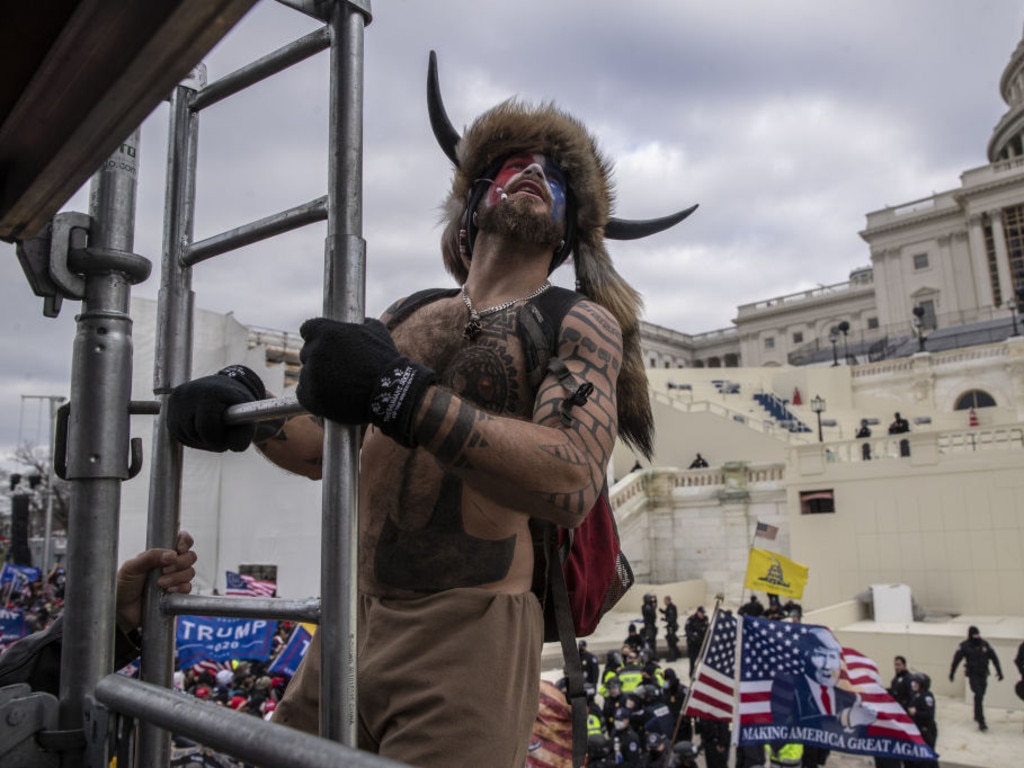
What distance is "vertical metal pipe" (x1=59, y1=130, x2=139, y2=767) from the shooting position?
1.72m

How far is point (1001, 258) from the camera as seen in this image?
173 feet

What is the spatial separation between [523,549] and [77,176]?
142 centimetres

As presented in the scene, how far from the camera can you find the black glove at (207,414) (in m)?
1.94

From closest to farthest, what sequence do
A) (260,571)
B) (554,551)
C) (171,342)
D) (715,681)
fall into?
(171,342)
(554,551)
(715,681)
(260,571)

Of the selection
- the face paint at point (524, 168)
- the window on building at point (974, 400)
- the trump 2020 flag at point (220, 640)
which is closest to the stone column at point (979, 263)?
the window on building at point (974, 400)

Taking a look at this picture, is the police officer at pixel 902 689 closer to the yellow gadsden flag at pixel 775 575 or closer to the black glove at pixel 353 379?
the yellow gadsden flag at pixel 775 575

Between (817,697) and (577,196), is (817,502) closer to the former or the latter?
(817,697)

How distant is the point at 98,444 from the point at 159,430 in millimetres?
280

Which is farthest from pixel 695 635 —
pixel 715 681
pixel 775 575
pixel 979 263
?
pixel 979 263

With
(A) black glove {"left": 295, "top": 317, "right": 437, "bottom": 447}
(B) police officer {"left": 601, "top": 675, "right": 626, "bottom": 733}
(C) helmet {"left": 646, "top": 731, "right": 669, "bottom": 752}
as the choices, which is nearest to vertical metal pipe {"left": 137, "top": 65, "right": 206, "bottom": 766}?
(A) black glove {"left": 295, "top": 317, "right": 437, "bottom": 447}

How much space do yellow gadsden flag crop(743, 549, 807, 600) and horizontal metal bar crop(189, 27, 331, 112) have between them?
480 inches

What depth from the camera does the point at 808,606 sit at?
70.4 feet

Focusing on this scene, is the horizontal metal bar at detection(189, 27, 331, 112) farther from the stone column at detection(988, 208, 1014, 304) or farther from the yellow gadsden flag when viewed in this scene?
the stone column at detection(988, 208, 1014, 304)

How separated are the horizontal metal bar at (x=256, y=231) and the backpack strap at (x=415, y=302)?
0.73 metres
